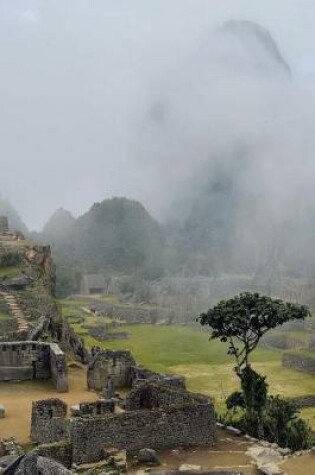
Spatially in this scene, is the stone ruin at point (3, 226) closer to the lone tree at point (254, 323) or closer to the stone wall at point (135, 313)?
the stone wall at point (135, 313)

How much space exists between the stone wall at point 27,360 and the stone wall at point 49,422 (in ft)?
20.0

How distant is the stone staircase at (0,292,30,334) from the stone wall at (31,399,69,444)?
36.2 feet

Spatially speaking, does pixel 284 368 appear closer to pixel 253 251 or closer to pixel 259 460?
pixel 259 460

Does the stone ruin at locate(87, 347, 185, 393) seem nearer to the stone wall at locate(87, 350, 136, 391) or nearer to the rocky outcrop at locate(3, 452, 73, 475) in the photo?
the stone wall at locate(87, 350, 136, 391)

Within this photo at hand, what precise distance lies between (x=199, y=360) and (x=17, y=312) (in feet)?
68.8

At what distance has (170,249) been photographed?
509ft

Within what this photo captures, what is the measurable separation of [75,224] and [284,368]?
10522 centimetres

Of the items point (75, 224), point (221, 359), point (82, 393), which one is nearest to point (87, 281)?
point (75, 224)

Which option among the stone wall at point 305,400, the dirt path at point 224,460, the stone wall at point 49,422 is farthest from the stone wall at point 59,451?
the stone wall at point 305,400

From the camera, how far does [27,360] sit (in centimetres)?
2664

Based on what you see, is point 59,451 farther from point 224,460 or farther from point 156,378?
point 156,378

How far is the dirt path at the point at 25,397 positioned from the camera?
19844 millimetres

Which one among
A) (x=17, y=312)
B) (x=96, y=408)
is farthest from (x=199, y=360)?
(x=96, y=408)

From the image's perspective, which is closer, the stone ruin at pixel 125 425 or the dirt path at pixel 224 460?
the dirt path at pixel 224 460
